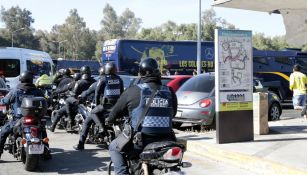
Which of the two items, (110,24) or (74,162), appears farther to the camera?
(110,24)

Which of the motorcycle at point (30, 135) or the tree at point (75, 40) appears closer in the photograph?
the motorcycle at point (30, 135)

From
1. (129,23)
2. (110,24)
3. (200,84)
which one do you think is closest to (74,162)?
(200,84)

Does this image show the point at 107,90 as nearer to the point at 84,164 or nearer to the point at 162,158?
the point at 84,164

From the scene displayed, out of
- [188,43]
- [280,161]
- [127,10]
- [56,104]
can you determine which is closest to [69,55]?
[127,10]

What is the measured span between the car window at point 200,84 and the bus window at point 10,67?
975 centimetres

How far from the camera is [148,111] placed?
15.3 feet

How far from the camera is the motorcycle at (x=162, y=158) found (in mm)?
4387

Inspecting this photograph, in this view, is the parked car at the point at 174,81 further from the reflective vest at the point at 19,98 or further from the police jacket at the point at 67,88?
the reflective vest at the point at 19,98

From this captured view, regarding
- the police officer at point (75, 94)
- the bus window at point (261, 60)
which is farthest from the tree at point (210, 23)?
the police officer at point (75, 94)

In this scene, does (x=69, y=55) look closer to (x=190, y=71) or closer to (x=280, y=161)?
(x=190, y=71)

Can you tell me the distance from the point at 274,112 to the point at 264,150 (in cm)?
539

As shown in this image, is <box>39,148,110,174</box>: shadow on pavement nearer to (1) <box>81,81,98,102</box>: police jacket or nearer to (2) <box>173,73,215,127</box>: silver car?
(1) <box>81,81,98,102</box>: police jacket

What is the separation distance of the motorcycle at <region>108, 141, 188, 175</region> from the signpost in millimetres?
4430

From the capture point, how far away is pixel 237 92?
918 cm
